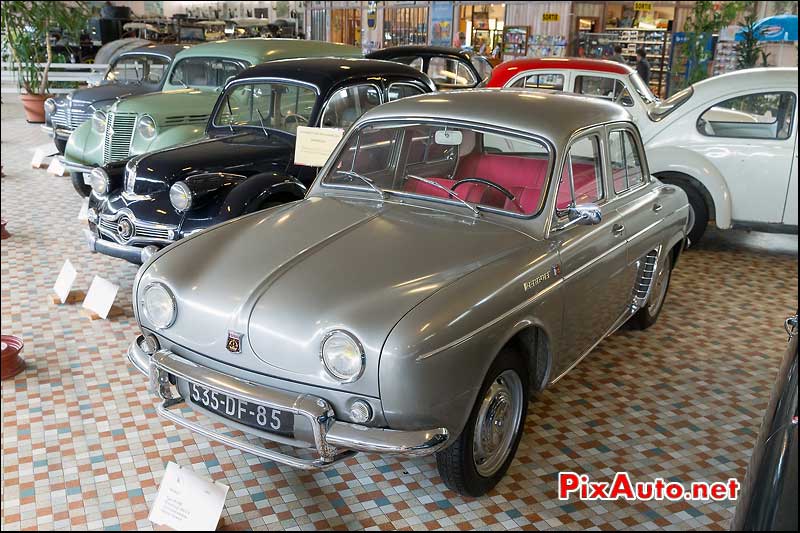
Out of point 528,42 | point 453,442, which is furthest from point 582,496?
point 528,42

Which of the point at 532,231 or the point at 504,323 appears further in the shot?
the point at 532,231

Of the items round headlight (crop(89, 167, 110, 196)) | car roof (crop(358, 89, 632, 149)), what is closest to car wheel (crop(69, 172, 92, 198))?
round headlight (crop(89, 167, 110, 196))

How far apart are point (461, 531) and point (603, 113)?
2.41 m

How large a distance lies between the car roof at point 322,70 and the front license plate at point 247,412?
3.38 m

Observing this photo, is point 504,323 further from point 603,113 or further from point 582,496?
point 603,113

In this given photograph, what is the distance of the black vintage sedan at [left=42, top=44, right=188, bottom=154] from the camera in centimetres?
917

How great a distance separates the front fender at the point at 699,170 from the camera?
6668 mm

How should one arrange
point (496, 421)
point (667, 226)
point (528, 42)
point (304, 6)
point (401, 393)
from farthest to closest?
1. point (304, 6)
2. point (528, 42)
3. point (667, 226)
4. point (496, 421)
5. point (401, 393)

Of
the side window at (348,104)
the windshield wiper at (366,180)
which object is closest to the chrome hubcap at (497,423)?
the windshield wiper at (366,180)

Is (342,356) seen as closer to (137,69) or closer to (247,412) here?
(247,412)

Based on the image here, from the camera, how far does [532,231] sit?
3418 millimetres

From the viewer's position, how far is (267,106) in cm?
612

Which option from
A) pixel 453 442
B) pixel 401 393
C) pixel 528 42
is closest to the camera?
pixel 401 393

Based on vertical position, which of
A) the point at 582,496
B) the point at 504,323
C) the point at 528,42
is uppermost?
the point at 528,42
